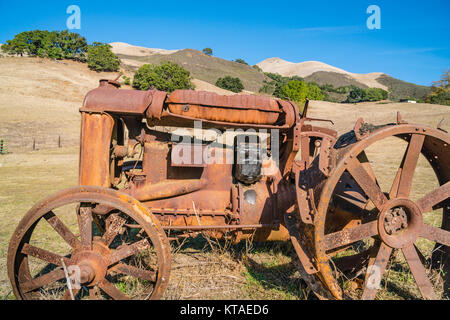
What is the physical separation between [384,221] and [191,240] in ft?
10.3

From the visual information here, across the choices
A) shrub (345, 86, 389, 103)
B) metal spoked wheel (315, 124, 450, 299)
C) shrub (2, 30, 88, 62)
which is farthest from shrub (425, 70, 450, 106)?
shrub (2, 30, 88, 62)

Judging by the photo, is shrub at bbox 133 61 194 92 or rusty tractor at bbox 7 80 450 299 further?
shrub at bbox 133 61 194 92

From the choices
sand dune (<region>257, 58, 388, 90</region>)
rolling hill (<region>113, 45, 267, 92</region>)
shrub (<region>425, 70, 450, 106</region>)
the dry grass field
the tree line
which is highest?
sand dune (<region>257, 58, 388, 90</region>)

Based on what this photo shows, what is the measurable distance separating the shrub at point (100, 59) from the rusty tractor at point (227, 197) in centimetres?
5371

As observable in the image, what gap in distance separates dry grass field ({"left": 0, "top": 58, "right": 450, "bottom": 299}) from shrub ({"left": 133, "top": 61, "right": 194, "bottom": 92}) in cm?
1460

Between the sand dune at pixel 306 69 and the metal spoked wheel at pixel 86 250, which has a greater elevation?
the sand dune at pixel 306 69

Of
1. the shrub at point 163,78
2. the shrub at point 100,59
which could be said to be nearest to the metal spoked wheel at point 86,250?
the shrub at point 163,78

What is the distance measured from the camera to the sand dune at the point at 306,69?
339 ft

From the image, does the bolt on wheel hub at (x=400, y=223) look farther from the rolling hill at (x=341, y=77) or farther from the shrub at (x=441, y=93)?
the rolling hill at (x=341, y=77)

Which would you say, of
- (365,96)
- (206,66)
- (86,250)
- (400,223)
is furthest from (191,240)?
(206,66)

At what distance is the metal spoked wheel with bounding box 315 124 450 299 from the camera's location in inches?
101

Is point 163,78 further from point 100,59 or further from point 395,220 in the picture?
point 395,220

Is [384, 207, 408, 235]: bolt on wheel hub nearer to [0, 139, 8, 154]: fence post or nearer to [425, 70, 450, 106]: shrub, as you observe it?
[0, 139, 8, 154]: fence post

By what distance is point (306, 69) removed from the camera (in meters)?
117
